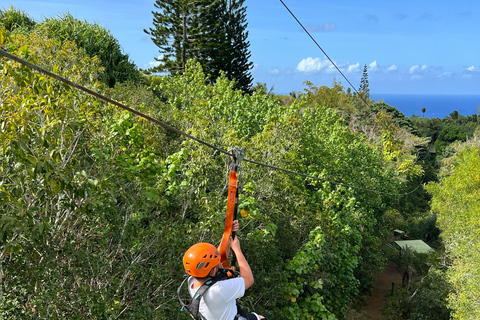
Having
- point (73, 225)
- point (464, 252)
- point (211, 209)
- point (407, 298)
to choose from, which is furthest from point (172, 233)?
point (407, 298)

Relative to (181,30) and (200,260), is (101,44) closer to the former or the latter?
(181,30)

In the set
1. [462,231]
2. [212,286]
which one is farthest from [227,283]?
[462,231]

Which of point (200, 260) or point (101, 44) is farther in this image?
point (101, 44)

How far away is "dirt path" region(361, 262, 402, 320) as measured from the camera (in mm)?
19989

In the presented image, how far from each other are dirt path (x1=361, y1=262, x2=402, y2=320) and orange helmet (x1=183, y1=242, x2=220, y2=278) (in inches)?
729

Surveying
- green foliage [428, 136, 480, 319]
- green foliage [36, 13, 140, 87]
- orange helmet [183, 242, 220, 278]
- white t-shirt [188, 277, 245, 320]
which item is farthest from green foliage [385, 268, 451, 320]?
green foliage [36, 13, 140, 87]

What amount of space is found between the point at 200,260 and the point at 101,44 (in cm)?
2385

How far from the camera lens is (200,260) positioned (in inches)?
131

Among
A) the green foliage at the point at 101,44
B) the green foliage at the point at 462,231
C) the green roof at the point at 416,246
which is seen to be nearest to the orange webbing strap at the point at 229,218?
the green foliage at the point at 462,231

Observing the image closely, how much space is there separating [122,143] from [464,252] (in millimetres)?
16186

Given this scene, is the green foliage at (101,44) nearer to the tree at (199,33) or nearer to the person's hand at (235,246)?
the tree at (199,33)

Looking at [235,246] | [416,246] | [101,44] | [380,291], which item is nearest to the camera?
[235,246]

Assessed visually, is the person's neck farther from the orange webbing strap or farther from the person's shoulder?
the orange webbing strap

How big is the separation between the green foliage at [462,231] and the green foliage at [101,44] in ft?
63.7
